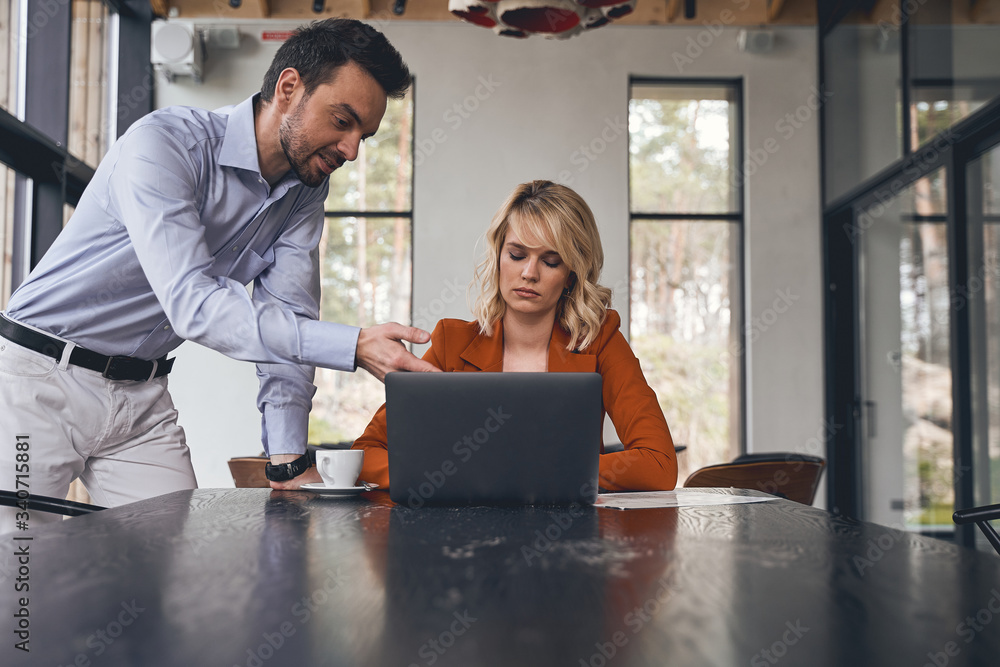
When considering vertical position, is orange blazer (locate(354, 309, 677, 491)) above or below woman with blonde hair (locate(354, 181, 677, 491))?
below

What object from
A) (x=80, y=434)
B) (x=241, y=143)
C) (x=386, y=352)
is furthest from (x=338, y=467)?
(x=241, y=143)

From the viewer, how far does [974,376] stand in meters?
3.38

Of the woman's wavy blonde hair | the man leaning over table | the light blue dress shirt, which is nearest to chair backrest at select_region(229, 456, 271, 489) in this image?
the man leaning over table

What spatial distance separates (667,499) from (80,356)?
125 cm

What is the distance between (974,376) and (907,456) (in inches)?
31.9

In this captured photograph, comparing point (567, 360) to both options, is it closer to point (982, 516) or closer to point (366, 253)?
point (982, 516)

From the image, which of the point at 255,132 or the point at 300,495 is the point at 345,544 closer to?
the point at 300,495

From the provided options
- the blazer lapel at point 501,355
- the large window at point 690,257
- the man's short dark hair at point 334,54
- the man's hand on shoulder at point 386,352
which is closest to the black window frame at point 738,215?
the large window at point 690,257

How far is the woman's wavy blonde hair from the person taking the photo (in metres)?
2.04

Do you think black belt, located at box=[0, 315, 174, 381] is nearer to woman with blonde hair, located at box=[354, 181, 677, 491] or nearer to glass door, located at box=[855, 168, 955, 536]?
woman with blonde hair, located at box=[354, 181, 677, 491]

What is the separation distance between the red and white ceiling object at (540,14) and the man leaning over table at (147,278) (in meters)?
0.95

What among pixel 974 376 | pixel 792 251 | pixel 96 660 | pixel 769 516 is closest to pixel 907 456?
pixel 974 376

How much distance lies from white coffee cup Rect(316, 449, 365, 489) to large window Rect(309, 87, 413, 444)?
12.2ft

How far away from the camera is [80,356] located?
1.61 metres
